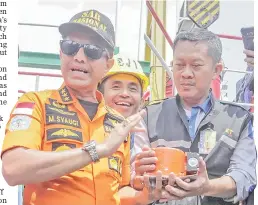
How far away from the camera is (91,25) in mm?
1356

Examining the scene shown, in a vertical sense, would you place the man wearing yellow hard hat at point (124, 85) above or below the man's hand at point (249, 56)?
below

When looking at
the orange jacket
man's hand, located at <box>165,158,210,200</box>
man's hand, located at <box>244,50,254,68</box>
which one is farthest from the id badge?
man's hand, located at <box>244,50,254,68</box>

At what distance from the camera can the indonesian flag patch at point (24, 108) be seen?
4.09 feet

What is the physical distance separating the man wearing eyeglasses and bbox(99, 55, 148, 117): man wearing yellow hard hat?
0.63ft

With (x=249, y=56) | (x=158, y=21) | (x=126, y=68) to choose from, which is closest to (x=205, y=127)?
(x=126, y=68)

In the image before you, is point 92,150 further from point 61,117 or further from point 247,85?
point 247,85

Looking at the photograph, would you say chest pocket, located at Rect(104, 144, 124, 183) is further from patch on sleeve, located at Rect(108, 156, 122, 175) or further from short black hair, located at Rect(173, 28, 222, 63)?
short black hair, located at Rect(173, 28, 222, 63)

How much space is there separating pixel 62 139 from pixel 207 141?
0.41m

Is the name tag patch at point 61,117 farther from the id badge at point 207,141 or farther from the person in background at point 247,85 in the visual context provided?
the person in background at point 247,85

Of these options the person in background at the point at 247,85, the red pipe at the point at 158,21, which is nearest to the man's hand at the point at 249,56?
the person in background at the point at 247,85

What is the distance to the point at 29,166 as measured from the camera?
1150 mm

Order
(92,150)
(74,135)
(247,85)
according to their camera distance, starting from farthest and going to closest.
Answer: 1. (247,85)
2. (74,135)
3. (92,150)

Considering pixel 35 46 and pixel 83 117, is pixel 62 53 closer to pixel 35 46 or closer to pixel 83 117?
pixel 83 117

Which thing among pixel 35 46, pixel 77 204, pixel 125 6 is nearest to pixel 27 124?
pixel 77 204
